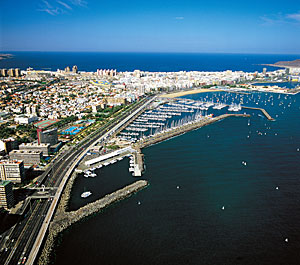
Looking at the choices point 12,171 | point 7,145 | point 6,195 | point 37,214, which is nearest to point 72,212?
point 37,214

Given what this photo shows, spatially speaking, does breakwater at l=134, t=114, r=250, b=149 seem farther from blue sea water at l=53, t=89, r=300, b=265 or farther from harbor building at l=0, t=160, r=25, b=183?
harbor building at l=0, t=160, r=25, b=183

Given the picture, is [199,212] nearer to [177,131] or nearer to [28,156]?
[28,156]

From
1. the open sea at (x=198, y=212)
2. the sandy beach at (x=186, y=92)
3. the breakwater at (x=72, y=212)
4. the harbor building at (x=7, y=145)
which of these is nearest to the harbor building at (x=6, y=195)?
the breakwater at (x=72, y=212)

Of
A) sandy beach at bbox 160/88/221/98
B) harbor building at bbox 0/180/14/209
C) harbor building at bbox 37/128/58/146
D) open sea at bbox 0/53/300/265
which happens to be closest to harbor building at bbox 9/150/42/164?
harbor building at bbox 37/128/58/146

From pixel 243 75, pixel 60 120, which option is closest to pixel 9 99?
pixel 60 120

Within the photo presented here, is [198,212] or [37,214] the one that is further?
[198,212]

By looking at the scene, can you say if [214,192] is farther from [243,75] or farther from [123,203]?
[243,75]
